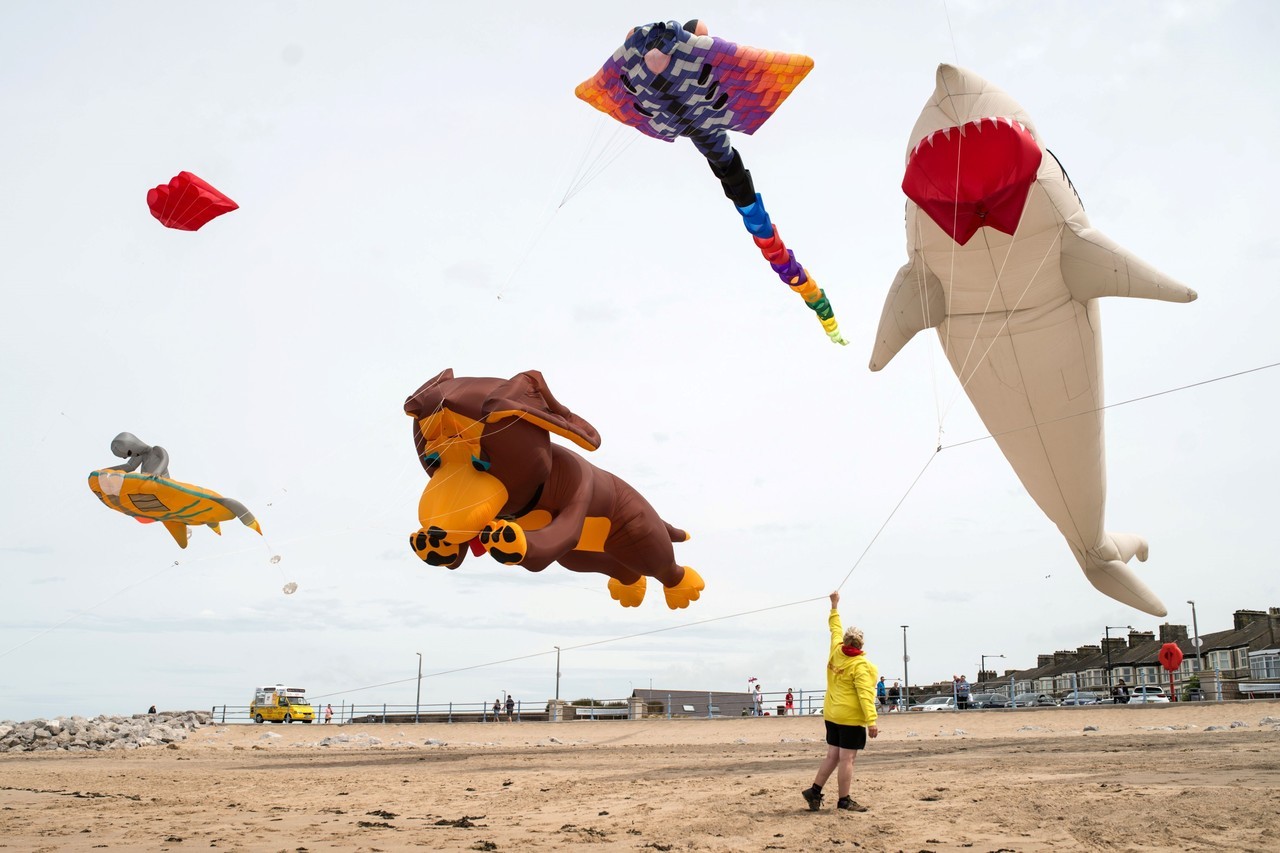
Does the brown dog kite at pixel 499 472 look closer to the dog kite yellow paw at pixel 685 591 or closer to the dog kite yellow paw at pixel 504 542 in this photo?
the dog kite yellow paw at pixel 504 542

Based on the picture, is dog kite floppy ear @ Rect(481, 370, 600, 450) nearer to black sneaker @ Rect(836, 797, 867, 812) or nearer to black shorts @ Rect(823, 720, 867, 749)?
black shorts @ Rect(823, 720, 867, 749)

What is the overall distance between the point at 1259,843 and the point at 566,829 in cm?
427

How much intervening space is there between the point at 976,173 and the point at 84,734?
2318 cm

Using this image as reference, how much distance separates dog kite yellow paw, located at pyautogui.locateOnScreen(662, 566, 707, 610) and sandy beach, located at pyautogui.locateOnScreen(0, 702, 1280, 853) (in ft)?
7.17

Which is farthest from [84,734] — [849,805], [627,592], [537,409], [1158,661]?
[1158,661]

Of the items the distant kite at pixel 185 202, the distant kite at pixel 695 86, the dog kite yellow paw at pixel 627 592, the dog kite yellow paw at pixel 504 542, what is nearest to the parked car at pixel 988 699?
the dog kite yellow paw at pixel 627 592

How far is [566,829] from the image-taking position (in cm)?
698

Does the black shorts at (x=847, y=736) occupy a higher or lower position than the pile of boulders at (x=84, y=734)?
higher

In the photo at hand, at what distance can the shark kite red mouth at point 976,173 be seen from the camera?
11.2 meters

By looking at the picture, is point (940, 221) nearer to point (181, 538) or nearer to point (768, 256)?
point (768, 256)

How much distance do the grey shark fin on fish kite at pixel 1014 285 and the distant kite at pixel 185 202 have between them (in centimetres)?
815

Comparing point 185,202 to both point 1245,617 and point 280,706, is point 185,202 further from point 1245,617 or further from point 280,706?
point 1245,617

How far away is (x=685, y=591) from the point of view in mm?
14586

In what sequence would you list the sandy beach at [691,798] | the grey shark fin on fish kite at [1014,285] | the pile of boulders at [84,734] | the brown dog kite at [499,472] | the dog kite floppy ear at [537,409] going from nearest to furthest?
1. the sandy beach at [691,798]
2. the brown dog kite at [499,472]
3. the dog kite floppy ear at [537,409]
4. the grey shark fin on fish kite at [1014,285]
5. the pile of boulders at [84,734]
